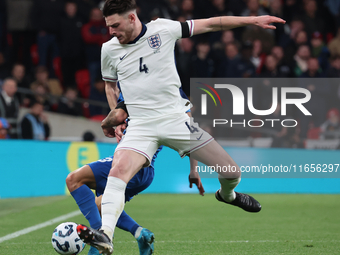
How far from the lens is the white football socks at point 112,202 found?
159 inches

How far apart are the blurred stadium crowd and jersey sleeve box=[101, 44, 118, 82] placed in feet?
24.0

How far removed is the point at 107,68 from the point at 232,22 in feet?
3.88

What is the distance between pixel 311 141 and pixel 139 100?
289 inches

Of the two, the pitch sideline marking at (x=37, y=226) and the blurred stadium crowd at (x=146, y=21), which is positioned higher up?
the blurred stadium crowd at (x=146, y=21)

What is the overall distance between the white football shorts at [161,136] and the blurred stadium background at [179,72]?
3548 millimetres

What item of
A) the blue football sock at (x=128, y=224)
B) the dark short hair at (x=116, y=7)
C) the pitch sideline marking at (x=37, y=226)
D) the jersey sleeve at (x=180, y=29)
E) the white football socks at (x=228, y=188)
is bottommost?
the pitch sideline marking at (x=37, y=226)

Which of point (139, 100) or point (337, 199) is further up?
point (139, 100)

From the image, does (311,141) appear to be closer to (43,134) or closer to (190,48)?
(190,48)

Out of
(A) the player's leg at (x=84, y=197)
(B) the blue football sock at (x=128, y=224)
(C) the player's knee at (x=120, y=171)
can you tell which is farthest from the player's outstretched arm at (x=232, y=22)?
(B) the blue football sock at (x=128, y=224)

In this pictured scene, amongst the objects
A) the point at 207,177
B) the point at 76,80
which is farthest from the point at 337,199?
the point at 76,80

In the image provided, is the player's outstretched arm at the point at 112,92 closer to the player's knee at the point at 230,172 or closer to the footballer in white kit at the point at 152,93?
the footballer in white kit at the point at 152,93

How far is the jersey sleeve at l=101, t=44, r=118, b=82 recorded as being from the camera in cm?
460

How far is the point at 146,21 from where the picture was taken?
13602 mm

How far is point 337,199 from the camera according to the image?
389 inches
